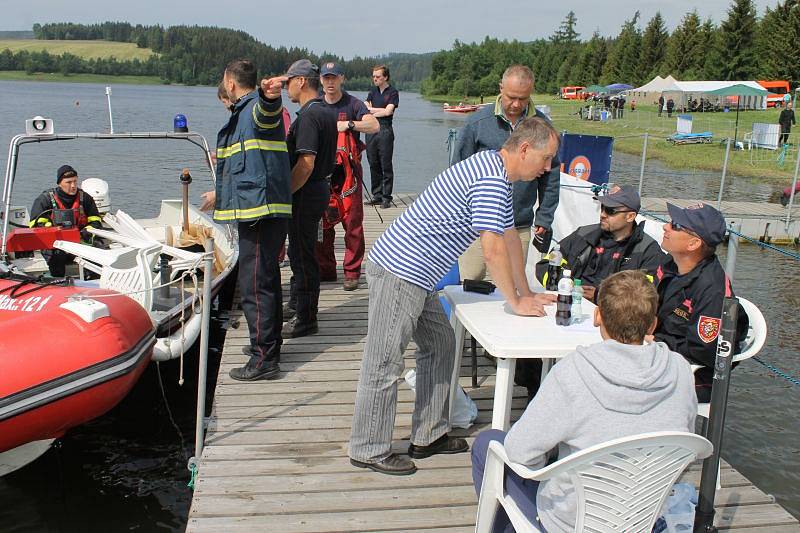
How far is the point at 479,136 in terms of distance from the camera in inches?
174

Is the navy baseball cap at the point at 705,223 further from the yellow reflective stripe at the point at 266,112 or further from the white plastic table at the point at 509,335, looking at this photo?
the yellow reflective stripe at the point at 266,112

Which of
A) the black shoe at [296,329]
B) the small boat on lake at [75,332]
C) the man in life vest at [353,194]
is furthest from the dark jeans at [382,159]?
the black shoe at [296,329]

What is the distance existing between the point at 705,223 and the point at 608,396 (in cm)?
150

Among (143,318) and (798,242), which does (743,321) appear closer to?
(143,318)

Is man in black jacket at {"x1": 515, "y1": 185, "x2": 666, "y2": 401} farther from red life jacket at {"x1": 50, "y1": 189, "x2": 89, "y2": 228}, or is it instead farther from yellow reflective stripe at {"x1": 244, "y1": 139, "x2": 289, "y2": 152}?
red life jacket at {"x1": 50, "y1": 189, "x2": 89, "y2": 228}

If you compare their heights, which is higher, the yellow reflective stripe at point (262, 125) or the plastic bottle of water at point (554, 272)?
the yellow reflective stripe at point (262, 125)

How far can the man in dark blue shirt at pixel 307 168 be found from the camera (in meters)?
4.50

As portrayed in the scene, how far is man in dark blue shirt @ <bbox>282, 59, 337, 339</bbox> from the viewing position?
450 centimetres

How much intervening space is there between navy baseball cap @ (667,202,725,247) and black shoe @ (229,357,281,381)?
244cm

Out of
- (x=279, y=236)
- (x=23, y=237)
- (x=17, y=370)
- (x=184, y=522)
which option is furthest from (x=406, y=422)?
(x=23, y=237)

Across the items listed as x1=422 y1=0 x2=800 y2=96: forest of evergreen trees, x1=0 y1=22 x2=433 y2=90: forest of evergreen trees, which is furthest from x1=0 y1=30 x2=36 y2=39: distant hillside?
x1=422 y1=0 x2=800 y2=96: forest of evergreen trees

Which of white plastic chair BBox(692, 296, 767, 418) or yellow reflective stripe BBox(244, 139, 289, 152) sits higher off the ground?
yellow reflective stripe BBox(244, 139, 289, 152)

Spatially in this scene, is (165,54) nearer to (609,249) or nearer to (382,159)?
(382,159)

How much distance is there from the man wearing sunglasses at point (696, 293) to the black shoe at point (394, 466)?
1.28 meters
